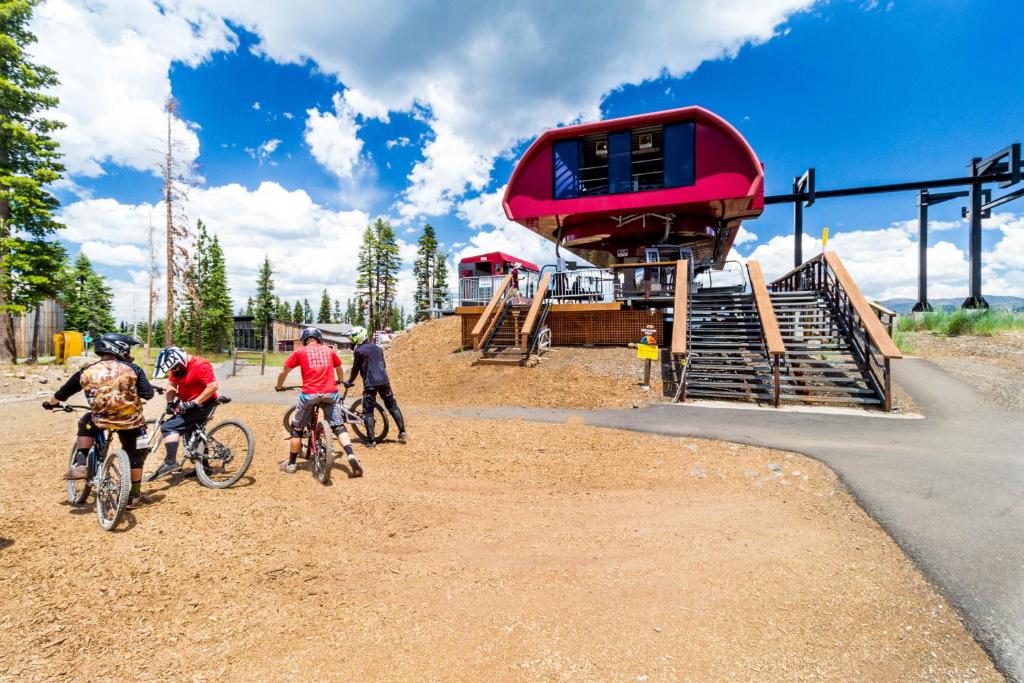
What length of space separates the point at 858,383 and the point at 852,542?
325 inches

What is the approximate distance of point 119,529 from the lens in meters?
4.08

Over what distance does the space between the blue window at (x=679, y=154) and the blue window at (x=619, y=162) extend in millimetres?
1418

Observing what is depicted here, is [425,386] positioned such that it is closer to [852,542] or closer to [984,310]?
[852,542]

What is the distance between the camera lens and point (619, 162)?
17.1 meters

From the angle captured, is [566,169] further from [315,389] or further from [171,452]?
[171,452]

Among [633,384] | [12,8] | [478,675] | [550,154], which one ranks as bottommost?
[478,675]

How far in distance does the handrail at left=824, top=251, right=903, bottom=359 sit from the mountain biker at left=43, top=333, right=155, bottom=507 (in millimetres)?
11988

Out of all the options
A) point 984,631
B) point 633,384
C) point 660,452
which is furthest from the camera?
point 633,384

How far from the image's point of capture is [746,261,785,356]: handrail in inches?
394

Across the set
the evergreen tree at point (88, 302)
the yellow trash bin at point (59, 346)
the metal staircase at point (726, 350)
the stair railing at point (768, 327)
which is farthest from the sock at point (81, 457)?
the evergreen tree at point (88, 302)

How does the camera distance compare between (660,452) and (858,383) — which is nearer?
(660,452)

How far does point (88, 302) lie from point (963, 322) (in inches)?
2989

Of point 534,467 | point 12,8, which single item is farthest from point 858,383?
point 12,8

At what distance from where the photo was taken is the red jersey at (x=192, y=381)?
16.9 feet
